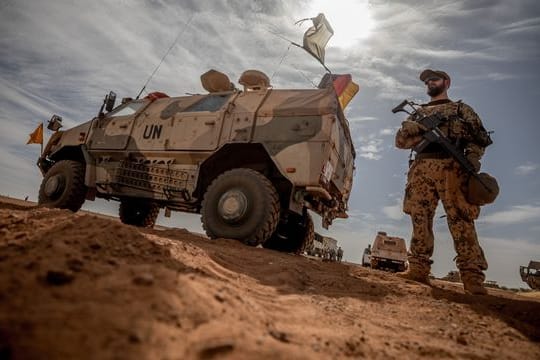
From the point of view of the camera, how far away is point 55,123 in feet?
20.3

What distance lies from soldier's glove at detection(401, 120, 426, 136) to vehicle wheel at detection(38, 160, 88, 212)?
5.31m

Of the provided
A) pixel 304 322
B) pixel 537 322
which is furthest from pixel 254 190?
pixel 537 322

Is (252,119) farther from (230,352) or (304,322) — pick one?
(230,352)

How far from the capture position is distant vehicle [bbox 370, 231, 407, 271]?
13781 mm

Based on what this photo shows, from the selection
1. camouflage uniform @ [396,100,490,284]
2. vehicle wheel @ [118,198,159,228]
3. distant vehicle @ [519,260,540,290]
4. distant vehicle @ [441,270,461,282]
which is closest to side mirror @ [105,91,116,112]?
vehicle wheel @ [118,198,159,228]

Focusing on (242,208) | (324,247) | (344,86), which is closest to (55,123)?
(242,208)

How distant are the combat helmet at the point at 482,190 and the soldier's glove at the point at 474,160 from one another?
85 mm

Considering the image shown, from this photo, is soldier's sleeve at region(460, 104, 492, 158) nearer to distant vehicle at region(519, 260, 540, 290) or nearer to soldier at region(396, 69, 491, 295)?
soldier at region(396, 69, 491, 295)

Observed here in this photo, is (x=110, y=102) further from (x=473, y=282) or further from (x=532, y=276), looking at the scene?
(x=532, y=276)

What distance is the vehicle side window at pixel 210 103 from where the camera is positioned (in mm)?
4863

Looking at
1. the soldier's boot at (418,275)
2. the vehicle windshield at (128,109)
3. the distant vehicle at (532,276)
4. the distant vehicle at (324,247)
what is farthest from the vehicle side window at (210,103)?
the distant vehicle at (532,276)

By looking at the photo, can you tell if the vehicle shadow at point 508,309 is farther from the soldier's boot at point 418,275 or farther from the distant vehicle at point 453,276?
the distant vehicle at point 453,276

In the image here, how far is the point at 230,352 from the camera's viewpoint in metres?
0.81

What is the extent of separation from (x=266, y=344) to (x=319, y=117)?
3.41m
